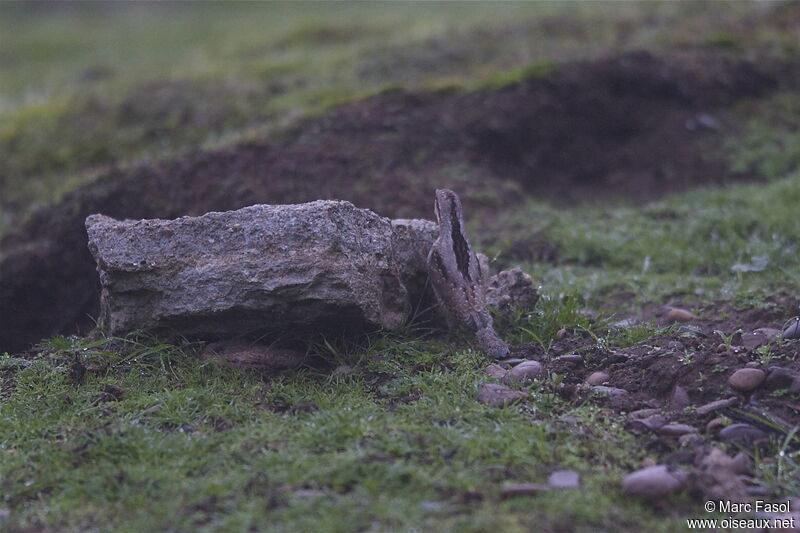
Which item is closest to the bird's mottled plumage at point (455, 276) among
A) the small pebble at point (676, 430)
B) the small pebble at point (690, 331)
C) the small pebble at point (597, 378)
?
the small pebble at point (597, 378)

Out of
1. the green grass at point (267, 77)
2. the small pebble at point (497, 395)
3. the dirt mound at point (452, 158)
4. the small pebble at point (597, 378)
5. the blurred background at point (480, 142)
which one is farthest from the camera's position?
the green grass at point (267, 77)

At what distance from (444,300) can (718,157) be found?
4033 millimetres

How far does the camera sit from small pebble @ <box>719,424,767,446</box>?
312cm

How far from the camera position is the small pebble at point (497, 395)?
135 inches

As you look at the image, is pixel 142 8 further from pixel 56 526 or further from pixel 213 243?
pixel 56 526

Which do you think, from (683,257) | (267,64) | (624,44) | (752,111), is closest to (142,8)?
(267,64)

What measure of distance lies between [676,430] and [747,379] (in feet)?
1.47

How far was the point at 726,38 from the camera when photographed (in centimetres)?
827

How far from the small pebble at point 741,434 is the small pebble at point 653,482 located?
0.40 metres

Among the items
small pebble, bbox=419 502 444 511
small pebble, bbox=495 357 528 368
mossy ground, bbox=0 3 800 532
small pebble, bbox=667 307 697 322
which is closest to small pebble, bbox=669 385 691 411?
mossy ground, bbox=0 3 800 532

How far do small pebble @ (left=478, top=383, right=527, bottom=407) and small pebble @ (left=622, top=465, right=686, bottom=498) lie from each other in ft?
2.26

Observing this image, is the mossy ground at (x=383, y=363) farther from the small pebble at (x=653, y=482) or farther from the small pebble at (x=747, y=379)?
the small pebble at (x=747, y=379)

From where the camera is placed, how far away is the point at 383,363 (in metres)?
3.82

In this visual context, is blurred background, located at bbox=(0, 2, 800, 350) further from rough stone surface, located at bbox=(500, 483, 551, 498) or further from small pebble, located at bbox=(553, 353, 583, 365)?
rough stone surface, located at bbox=(500, 483, 551, 498)
